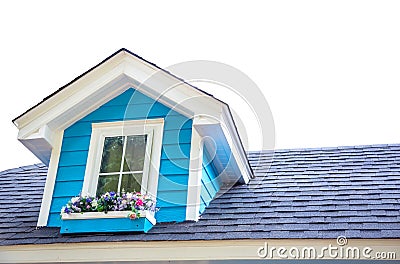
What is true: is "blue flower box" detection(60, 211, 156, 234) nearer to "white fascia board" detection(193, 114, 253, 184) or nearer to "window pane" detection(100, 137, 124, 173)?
"window pane" detection(100, 137, 124, 173)

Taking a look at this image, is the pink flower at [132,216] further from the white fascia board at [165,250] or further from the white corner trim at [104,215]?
the white fascia board at [165,250]

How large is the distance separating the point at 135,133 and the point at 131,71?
2.11 ft

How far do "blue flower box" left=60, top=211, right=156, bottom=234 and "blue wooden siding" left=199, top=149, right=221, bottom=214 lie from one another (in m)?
0.56

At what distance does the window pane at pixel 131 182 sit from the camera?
4.61 m

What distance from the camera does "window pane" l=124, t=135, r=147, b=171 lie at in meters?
4.76

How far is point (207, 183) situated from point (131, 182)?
748mm

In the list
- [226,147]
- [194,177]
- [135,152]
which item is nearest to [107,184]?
[135,152]

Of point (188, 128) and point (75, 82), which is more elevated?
point (75, 82)

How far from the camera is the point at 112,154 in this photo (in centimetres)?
488

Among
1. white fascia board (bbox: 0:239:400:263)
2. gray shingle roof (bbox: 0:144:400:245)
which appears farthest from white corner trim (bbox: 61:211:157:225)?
white fascia board (bbox: 0:239:400:263)

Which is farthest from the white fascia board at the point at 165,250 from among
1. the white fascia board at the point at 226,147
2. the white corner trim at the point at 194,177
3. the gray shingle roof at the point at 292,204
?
the white fascia board at the point at 226,147

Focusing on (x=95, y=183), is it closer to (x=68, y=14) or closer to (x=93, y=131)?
(x=93, y=131)

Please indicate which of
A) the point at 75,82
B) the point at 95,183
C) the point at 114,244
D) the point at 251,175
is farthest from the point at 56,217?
the point at 251,175

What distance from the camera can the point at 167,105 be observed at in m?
4.97
